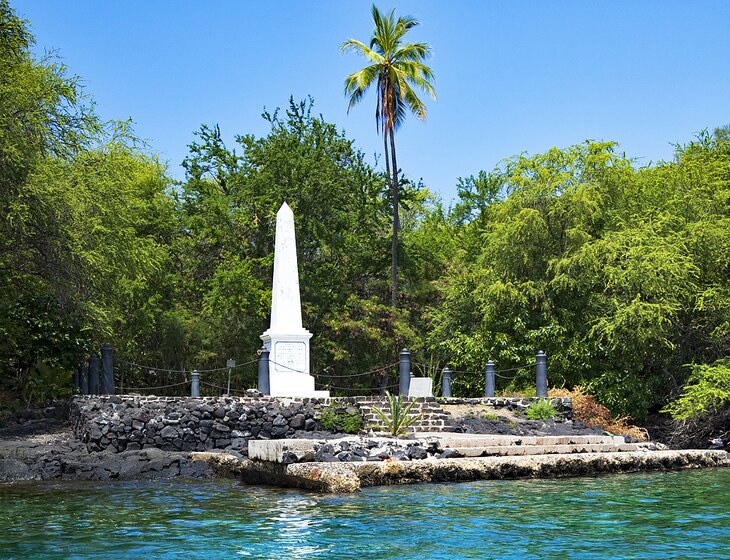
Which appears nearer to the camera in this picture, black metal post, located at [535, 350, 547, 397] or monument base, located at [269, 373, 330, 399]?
monument base, located at [269, 373, 330, 399]

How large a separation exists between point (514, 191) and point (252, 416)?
1412cm

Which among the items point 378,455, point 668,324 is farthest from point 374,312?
point 378,455

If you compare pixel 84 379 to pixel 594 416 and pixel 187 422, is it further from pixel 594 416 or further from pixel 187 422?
pixel 594 416

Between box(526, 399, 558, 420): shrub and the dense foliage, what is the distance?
4.91 m

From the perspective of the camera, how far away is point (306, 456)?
14016 mm

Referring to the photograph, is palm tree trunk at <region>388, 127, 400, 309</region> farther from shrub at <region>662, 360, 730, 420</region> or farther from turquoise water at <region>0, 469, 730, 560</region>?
turquoise water at <region>0, 469, 730, 560</region>

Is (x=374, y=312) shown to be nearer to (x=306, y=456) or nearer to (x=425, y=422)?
(x=425, y=422)

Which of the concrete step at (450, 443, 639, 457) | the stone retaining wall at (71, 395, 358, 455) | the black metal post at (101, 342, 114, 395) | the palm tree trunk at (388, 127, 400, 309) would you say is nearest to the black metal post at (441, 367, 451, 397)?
the stone retaining wall at (71, 395, 358, 455)

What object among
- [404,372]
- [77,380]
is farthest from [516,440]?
[77,380]

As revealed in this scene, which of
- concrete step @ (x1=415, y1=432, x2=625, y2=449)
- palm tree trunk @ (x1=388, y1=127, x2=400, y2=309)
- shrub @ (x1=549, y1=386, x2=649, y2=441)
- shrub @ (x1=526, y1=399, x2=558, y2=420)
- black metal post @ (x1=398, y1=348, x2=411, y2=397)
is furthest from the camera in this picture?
palm tree trunk @ (x1=388, y1=127, x2=400, y2=309)

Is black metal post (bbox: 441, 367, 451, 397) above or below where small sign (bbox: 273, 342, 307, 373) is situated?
below

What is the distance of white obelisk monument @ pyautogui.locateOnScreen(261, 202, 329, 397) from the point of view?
69.9 ft

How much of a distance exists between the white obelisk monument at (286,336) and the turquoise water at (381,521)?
697 cm

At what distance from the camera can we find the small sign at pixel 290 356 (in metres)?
21.4
